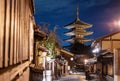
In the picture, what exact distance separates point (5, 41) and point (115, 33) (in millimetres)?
44076

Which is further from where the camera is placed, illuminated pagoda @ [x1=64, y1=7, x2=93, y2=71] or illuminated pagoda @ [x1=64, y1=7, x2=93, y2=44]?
illuminated pagoda @ [x1=64, y1=7, x2=93, y2=44]

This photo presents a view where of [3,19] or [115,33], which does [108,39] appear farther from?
[3,19]

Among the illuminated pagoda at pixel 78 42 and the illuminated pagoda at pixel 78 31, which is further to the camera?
the illuminated pagoda at pixel 78 31

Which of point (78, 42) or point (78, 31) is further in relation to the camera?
point (78, 31)

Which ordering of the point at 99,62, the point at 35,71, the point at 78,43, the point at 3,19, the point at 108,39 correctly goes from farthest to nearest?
1. the point at 78,43
2. the point at 108,39
3. the point at 99,62
4. the point at 35,71
5. the point at 3,19

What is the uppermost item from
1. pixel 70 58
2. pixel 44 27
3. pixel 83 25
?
pixel 83 25

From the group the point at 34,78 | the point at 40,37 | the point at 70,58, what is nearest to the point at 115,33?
the point at 70,58

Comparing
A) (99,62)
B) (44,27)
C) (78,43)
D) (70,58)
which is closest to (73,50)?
(78,43)

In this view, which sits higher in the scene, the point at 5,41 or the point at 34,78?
the point at 5,41

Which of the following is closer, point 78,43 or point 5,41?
point 5,41

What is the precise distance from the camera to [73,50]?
79.6m

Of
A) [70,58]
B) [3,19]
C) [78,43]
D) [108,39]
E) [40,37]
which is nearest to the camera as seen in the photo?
[3,19]

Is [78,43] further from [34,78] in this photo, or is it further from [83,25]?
[34,78]

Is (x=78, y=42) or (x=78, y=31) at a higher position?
(x=78, y=31)
